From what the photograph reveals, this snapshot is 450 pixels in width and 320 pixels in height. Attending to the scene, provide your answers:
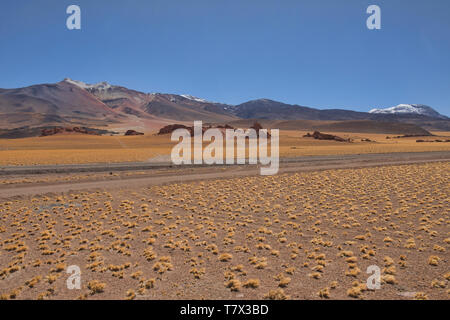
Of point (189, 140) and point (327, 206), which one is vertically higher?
point (189, 140)

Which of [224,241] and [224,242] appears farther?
[224,241]

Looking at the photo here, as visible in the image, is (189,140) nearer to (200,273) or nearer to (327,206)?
(327,206)

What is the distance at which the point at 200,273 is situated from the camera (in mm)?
9102

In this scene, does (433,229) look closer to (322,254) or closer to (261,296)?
(322,254)

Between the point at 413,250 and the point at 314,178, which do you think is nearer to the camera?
the point at 413,250

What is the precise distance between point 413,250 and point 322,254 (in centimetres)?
351

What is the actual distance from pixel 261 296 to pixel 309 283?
1597 millimetres

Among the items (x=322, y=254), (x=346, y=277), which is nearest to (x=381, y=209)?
(x=322, y=254)

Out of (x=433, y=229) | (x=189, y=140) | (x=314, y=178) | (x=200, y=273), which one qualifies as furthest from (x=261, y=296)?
(x=189, y=140)

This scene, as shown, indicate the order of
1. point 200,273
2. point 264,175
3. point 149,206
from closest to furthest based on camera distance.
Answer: point 200,273 < point 149,206 < point 264,175

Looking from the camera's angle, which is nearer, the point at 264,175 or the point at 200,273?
the point at 200,273

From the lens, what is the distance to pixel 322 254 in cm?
1030
